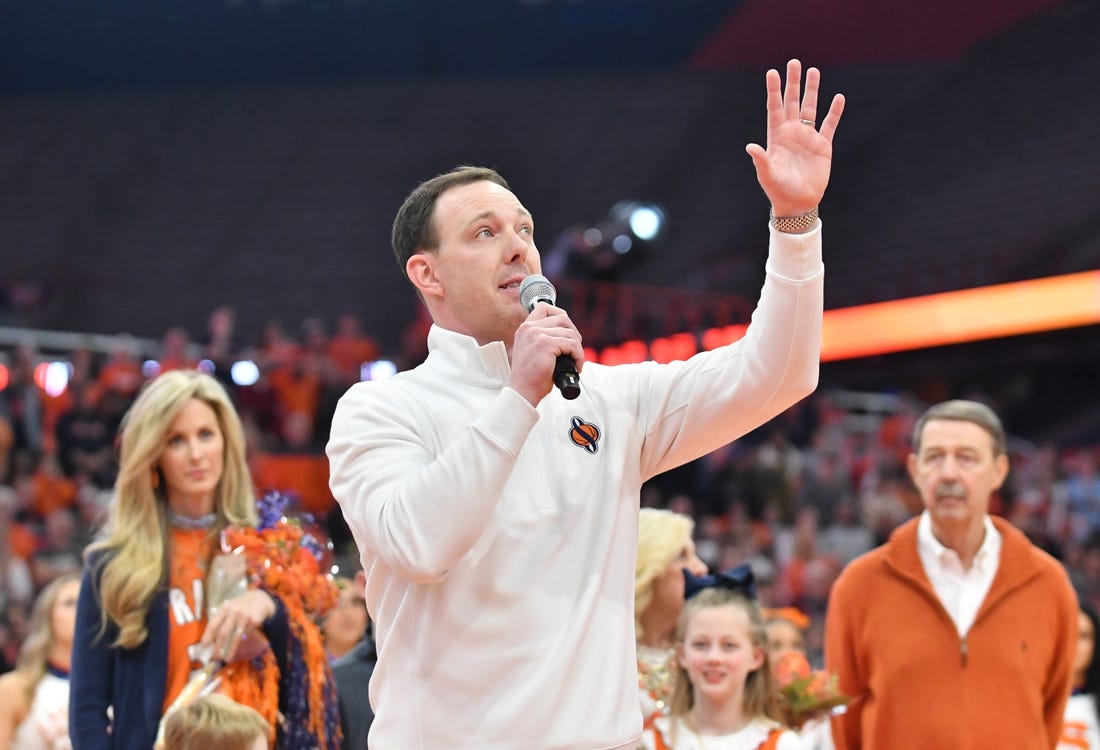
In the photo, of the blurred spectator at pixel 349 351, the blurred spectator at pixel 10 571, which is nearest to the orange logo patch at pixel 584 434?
the blurred spectator at pixel 10 571

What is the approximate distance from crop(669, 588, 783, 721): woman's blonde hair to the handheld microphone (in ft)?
6.59

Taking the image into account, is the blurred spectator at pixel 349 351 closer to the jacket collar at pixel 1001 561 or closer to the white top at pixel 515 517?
the jacket collar at pixel 1001 561

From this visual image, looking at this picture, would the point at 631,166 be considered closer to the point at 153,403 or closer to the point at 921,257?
the point at 921,257

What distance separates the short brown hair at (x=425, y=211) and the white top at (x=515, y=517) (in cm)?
18

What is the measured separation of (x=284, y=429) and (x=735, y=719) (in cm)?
814

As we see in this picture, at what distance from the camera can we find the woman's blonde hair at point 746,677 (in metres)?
4.43

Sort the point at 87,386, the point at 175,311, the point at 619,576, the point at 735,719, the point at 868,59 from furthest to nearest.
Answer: the point at 868,59, the point at 175,311, the point at 87,386, the point at 735,719, the point at 619,576

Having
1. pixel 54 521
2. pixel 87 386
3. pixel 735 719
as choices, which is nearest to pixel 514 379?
pixel 735 719

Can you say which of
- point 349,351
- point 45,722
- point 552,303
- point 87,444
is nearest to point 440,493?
point 552,303

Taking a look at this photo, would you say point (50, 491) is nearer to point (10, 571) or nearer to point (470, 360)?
point (10, 571)

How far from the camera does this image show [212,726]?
3574 mm

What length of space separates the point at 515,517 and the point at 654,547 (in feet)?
6.93

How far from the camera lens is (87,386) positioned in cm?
1155

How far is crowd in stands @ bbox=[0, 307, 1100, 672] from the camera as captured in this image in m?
10.7
